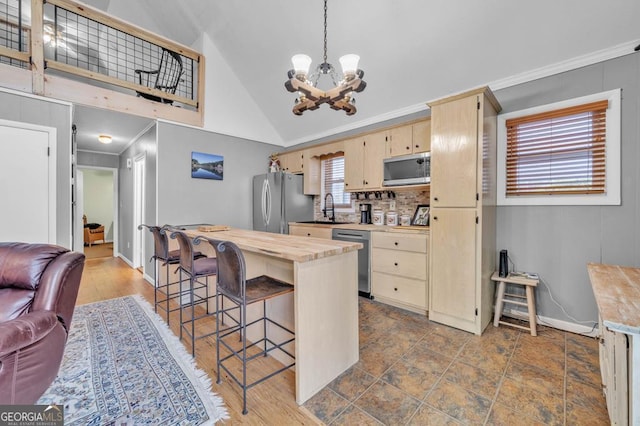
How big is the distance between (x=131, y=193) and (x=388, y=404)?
566 cm

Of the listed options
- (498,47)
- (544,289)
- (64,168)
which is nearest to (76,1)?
(64,168)

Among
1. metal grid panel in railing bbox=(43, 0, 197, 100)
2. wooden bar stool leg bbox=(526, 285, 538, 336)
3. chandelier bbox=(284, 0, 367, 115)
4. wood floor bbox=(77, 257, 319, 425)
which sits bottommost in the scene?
wood floor bbox=(77, 257, 319, 425)

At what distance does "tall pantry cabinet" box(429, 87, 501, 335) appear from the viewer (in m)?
2.45

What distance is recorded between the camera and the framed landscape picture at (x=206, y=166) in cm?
413

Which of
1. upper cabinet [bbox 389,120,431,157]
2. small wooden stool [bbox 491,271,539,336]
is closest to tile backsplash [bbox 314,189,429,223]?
upper cabinet [bbox 389,120,431,157]

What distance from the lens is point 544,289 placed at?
2658 mm

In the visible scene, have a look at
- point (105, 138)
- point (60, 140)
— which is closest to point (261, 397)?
point (60, 140)

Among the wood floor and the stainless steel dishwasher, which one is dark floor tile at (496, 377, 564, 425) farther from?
the stainless steel dishwasher

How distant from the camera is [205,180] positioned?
4.27 m

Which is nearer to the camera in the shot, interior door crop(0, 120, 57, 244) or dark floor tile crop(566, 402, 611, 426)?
dark floor tile crop(566, 402, 611, 426)

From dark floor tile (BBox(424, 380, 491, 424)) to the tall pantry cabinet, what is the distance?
0.93 m

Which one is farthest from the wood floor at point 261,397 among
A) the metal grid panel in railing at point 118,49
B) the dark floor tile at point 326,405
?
the metal grid panel in railing at point 118,49

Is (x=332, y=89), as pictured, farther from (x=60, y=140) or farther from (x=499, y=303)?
(x=60, y=140)

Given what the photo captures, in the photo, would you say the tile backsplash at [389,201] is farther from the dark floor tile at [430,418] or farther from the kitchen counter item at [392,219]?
the dark floor tile at [430,418]
